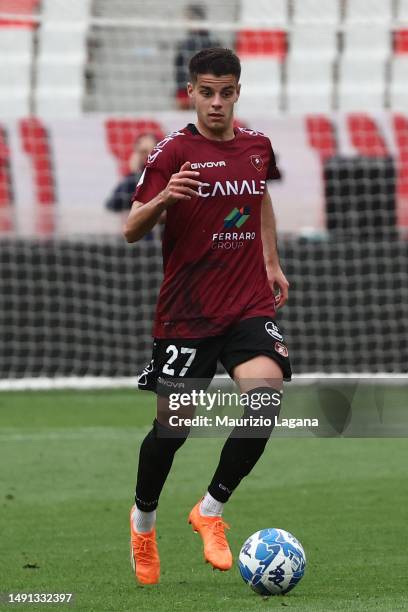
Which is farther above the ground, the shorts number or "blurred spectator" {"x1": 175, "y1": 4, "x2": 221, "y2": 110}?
"blurred spectator" {"x1": 175, "y1": 4, "x2": 221, "y2": 110}

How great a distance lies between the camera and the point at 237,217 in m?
6.11

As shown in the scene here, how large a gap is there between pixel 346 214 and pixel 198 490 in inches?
248

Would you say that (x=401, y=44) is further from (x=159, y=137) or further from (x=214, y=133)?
(x=214, y=133)

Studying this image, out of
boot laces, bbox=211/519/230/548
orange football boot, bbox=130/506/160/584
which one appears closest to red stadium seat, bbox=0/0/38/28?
orange football boot, bbox=130/506/160/584


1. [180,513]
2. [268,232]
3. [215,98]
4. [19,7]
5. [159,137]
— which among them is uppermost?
[19,7]

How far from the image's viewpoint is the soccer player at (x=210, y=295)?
603cm

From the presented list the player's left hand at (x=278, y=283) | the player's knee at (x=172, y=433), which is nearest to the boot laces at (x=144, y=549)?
the player's knee at (x=172, y=433)

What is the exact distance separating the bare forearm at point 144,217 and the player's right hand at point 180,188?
0.04 meters

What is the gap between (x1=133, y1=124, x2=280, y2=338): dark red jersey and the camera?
19.9ft

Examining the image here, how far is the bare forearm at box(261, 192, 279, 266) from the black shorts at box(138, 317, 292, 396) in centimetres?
56

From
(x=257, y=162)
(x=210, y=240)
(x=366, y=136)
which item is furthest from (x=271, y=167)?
(x=366, y=136)

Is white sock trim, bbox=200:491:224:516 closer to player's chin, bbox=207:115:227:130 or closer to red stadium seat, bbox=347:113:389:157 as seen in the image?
player's chin, bbox=207:115:227:130

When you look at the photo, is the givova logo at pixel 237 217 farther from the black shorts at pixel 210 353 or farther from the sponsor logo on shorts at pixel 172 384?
the sponsor logo on shorts at pixel 172 384

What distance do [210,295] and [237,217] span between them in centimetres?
36
